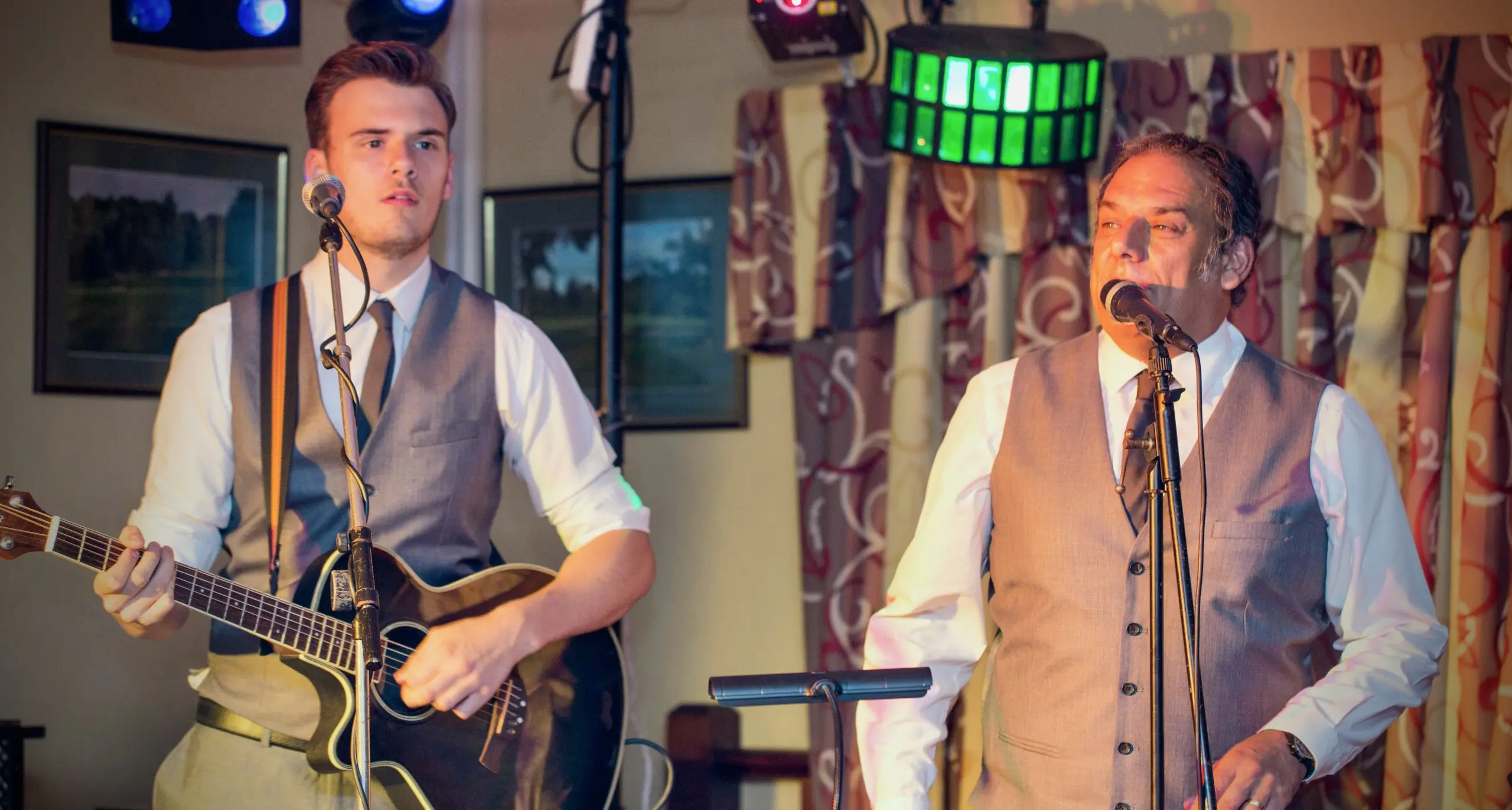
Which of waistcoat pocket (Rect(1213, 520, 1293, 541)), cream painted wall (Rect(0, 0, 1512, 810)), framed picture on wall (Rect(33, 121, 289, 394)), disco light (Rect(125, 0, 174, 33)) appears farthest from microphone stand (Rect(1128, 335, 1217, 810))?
framed picture on wall (Rect(33, 121, 289, 394))

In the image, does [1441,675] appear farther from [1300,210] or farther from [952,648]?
[952,648]

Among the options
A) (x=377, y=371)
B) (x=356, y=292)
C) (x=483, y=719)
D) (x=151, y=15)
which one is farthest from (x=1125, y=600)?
(x=151, y=15)

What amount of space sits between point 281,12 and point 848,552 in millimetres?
1914

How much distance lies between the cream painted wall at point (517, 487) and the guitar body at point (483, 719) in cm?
128

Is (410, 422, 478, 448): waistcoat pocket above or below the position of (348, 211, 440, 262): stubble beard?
below

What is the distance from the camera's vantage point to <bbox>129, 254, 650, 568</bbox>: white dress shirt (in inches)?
91.3

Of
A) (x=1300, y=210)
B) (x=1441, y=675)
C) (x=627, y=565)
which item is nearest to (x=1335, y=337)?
(x=1300, y=210)

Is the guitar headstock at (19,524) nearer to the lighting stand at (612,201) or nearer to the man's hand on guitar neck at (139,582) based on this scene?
the man's hand on guitar neck at (139,582)

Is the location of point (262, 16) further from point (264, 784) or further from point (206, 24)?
point (264, 784)

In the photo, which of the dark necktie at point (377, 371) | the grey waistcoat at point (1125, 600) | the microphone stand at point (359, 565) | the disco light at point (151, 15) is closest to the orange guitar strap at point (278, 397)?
the dark necktie at point (377, 371)

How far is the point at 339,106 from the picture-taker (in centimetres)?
245

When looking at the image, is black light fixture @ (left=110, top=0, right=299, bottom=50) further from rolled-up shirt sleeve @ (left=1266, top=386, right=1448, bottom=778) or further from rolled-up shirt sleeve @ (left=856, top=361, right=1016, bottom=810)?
rolled-up shirt sleeve @ (left=1266, top=386, right=1448, bottom=778)

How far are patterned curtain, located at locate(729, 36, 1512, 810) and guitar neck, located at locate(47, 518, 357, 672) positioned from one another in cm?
166

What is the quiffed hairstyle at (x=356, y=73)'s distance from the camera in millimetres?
2457
